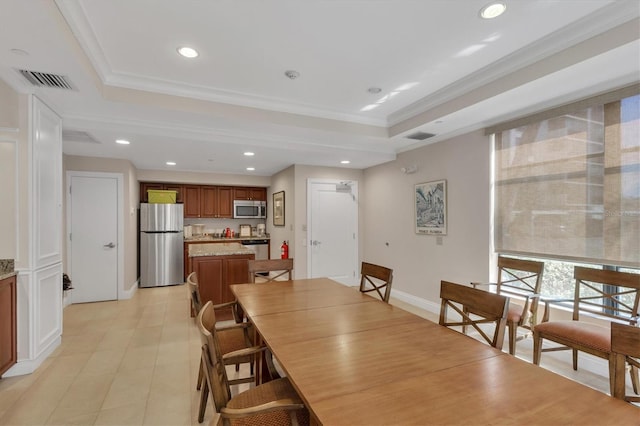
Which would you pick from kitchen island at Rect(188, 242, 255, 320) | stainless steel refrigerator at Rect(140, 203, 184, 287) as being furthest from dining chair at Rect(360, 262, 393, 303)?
stainless steel refrigerator at Rect(140, 203, 184, 287)

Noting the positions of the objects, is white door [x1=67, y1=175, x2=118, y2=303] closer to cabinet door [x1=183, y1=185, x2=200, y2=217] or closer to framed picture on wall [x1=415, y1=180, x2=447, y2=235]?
cabinet door [x1=183, y1=185, x2=200, y2=217]

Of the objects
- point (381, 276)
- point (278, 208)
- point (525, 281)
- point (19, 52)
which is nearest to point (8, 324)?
point (19, 52)

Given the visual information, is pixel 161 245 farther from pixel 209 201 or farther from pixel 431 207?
pixel 431 207

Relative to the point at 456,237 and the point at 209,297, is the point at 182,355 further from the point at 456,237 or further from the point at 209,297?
the point at 456,237

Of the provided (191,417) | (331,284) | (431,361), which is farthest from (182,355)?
(431,361)

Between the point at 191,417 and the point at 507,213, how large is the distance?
3.52 meters

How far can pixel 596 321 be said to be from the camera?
2.58m

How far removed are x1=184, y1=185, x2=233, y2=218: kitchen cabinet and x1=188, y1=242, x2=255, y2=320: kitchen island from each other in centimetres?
276

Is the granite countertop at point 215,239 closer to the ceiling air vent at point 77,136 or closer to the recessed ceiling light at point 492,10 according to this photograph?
the ceiling air vent at point 77,136

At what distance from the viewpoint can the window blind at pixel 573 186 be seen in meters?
2.40

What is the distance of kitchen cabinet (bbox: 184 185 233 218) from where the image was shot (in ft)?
21.4

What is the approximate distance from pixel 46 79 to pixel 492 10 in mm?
3307

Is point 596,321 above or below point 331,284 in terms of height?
→ below

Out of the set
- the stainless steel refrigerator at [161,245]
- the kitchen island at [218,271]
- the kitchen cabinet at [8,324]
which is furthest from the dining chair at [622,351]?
the stainless steel refrigerator at [161,245]
